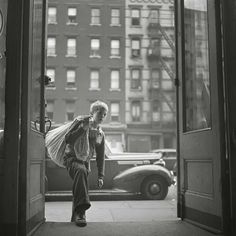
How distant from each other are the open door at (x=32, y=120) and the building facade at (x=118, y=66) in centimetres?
2480

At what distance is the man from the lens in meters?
4.82

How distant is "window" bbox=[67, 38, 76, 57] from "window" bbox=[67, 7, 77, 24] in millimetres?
1503

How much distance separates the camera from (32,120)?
170 inches

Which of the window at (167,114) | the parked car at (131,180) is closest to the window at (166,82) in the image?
the window at (167,114)

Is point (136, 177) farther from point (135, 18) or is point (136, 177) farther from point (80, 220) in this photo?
point (135, 18)

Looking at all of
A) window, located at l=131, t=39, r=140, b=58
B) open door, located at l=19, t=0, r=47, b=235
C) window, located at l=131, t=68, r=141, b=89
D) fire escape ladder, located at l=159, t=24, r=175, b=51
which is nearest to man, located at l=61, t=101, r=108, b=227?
open door, located at l=19, t=0, r=47, b=235

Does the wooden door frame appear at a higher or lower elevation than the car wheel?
higher

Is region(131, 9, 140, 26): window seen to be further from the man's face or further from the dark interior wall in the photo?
the dark interior wall

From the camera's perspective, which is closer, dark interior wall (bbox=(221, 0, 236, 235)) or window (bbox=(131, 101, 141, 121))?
dark interior wall (bbox=(221, 0, 236, 235))

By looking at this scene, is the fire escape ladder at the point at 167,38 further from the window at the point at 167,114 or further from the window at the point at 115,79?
the window at the point at 115,79

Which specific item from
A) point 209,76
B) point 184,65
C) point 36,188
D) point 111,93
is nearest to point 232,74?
point 209,76

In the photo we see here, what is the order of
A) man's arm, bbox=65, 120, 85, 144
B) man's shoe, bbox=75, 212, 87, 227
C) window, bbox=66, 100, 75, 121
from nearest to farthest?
man's shoe, bbox=75, 212, 87, 227 → man's arm, bbox=65, 120, 85, 144 → window, bbox=66, 100, 75, 121

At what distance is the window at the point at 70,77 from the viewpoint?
3031 centimetres

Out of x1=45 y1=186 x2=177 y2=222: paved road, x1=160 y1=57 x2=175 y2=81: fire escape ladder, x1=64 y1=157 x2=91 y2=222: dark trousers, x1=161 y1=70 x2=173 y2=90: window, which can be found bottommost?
x1=45 y1=186 x2=177 y2=222: paved road
